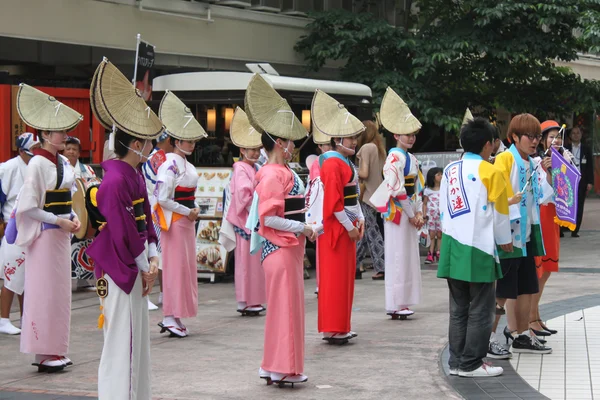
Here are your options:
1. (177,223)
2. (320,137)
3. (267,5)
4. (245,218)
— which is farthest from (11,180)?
(267,5)

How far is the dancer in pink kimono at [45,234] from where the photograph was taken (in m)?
7.97

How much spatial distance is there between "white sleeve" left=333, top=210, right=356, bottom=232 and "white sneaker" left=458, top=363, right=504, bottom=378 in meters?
1.94

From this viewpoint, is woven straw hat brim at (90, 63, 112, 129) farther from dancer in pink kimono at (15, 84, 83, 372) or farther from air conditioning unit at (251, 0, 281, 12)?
air conditioning unit at (251, 0, 281, 12)

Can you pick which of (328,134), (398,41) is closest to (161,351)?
(328,134)

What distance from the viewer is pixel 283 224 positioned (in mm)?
7293

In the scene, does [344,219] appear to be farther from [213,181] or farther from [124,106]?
[213,181]

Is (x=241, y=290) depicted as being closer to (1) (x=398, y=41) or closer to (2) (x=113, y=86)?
(2) (x=113, y=86)

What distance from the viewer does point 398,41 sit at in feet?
61.0

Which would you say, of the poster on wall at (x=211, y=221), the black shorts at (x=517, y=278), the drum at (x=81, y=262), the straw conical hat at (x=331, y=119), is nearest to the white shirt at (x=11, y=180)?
the drum at (x=81, y=262)

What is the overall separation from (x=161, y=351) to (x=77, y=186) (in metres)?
2.03

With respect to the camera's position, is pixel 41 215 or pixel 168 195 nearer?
pixel 41 215

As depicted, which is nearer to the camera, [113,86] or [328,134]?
[113,86]

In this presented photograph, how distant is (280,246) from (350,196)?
1.98m

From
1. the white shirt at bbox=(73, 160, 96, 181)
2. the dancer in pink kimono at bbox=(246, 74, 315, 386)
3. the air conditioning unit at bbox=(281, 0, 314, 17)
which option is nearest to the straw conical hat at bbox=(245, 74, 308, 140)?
the dancer in pink kimono at bbox=(246, 74, 315, 386)
